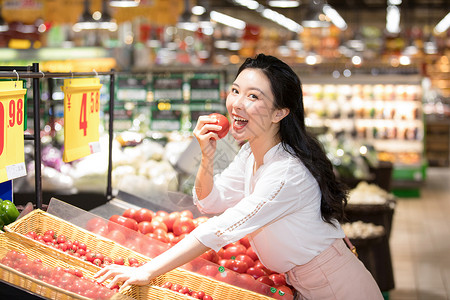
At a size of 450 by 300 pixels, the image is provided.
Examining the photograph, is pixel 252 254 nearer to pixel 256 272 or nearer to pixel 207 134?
pixel 256 272

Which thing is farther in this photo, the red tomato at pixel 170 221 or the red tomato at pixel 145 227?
the red tomato at pixel 170 221

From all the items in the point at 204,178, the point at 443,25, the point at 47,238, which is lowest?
the point at 47,238

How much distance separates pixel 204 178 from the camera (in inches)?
109

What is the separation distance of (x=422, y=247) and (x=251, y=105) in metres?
6.06

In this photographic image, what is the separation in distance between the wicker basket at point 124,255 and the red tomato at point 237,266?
322 millimetres

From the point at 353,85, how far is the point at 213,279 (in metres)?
11.0

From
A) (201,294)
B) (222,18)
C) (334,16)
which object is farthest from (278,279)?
(334,16)

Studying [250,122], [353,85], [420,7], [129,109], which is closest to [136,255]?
[250,122]

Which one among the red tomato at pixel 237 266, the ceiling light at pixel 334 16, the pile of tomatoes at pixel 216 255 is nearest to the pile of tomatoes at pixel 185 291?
the pile of tomatoes at pixel 216 255

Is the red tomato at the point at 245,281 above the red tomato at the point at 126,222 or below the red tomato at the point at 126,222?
below

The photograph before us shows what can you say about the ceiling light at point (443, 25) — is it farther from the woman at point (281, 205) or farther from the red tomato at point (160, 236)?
the woman at point (281, 205)

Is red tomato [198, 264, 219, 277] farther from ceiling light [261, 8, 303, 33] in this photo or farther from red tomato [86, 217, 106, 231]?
ceiling light [261, 8, 303, 33]

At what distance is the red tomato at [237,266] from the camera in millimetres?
2844

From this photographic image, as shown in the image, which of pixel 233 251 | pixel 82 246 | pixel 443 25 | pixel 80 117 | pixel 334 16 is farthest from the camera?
pixel 443 25
